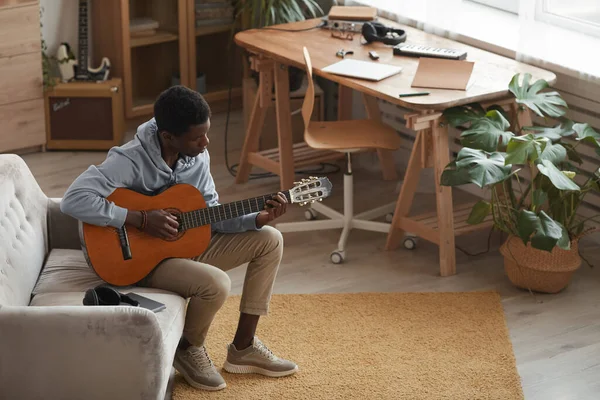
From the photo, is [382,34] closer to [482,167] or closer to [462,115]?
[462,115]

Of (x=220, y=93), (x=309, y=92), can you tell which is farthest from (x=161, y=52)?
(x=309, y=92)

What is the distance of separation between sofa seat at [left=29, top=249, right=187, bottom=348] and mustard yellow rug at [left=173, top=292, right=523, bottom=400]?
0.38 meters

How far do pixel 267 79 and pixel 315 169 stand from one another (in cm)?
69

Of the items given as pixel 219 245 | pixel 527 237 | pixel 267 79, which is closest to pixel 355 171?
pixel 267 79

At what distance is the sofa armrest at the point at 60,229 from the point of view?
10.2 ft

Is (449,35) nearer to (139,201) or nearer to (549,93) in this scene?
(549,93)

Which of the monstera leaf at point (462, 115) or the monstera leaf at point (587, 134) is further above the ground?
the monstera leaf at point (462, 115)

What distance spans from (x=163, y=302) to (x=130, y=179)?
0.38m

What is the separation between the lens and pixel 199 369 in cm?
300

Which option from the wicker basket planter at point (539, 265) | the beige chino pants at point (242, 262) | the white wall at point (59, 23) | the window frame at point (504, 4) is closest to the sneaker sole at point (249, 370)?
the beige chino pants at point (242, 262)

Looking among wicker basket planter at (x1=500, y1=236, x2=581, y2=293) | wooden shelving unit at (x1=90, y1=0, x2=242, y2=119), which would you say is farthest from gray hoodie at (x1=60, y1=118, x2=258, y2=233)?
wooden shelving unit at (x1=90, y1=0, x2=242, y2=119)

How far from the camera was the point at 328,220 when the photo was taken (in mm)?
4145

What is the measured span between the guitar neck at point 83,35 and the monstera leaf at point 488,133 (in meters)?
2.38

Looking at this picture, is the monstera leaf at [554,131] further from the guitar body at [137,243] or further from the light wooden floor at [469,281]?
the guitar body at [137,243]
